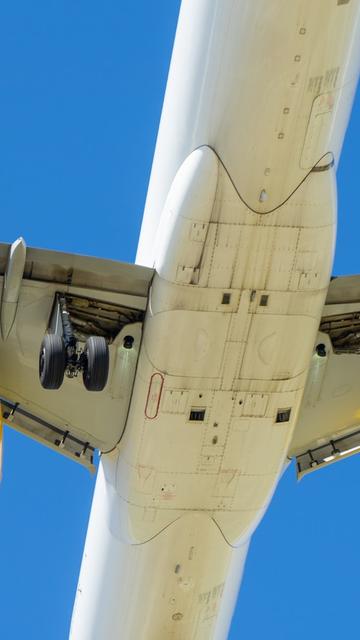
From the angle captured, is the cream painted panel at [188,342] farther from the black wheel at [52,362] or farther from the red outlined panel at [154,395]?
the black wheel at [52,362]

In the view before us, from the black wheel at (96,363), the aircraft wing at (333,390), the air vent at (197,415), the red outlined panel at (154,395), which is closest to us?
the black wheel at (96,363)

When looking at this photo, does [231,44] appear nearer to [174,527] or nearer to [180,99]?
[180,99]

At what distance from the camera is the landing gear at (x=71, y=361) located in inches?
1606

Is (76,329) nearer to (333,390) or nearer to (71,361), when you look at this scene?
(71,361)

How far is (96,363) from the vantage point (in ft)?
134

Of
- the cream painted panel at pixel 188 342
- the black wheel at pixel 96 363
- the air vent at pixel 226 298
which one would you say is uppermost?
the air vent at pixel 226 298

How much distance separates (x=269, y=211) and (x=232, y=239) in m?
0.97

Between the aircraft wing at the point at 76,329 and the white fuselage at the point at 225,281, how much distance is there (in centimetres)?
76

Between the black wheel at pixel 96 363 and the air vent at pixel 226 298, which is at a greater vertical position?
the air vent at pixel 226 298

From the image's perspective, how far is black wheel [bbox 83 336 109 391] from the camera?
134 ft

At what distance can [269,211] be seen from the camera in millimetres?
39719

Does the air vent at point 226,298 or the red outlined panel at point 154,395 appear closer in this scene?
the air vent at point 226,298

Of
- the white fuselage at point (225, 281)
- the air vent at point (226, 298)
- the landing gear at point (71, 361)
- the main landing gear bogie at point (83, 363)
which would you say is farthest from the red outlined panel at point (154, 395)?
the air vent at point (226, 298)

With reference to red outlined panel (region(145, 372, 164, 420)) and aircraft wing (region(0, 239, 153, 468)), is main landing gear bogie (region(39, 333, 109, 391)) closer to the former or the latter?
red outlined panel (region(145, 372, 164, 420))
